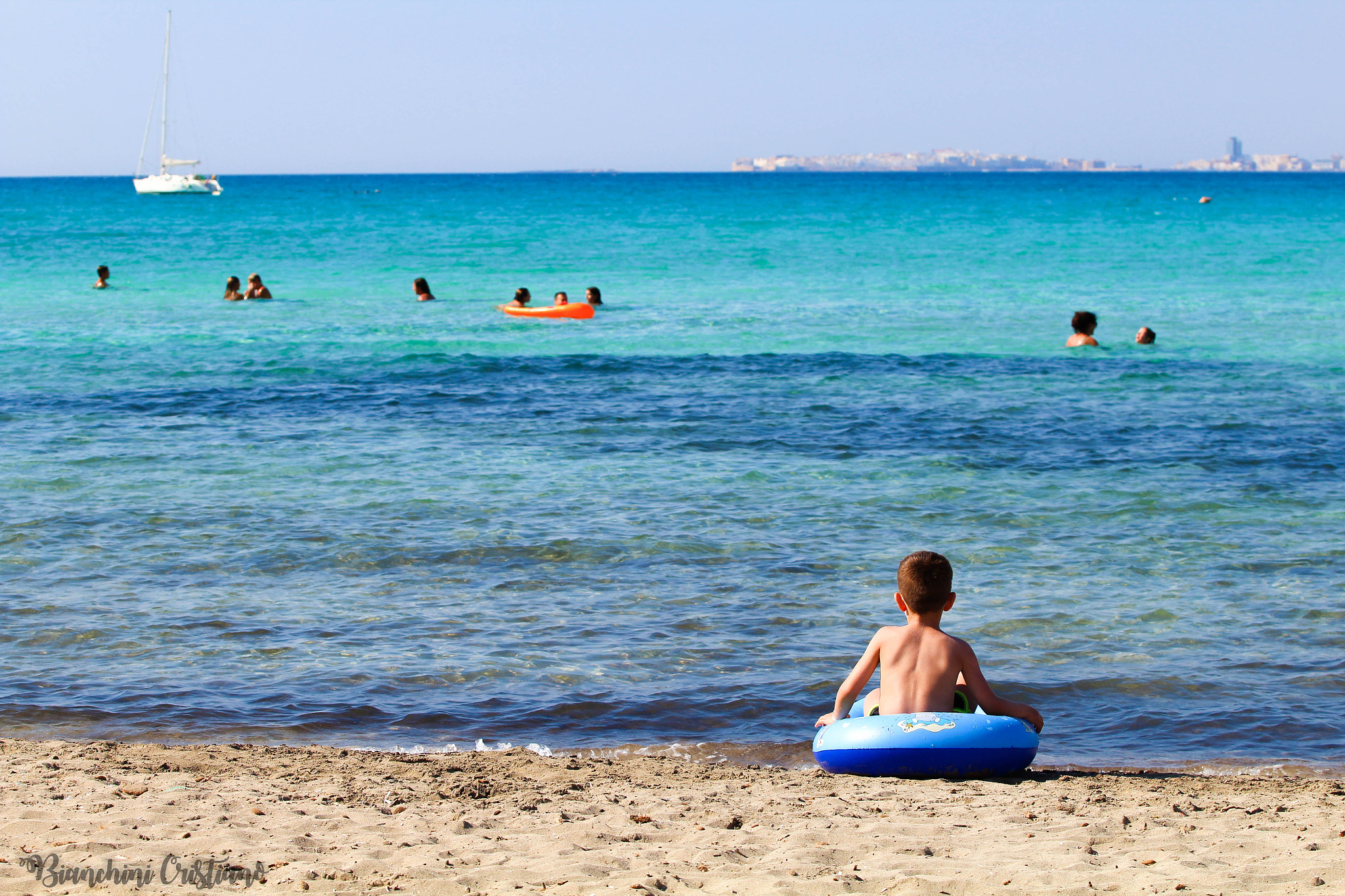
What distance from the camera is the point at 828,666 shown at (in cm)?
744

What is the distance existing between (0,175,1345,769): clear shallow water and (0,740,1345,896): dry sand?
652 mm

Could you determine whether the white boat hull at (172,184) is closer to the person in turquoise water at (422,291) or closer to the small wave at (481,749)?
→ the person in turquoise water at (422,291)

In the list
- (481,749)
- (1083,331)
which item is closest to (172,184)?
(1083,331)

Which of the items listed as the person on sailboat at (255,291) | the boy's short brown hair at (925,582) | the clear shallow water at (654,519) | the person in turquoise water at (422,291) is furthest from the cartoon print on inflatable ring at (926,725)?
the person on sailboat at (255,291)

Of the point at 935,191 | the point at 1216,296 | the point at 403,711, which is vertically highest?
the point at 935,191

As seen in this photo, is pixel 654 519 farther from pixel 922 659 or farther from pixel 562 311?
pixel 562 311

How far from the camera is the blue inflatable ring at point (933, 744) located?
5539mm

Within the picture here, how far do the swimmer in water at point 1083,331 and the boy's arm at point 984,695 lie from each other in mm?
15875

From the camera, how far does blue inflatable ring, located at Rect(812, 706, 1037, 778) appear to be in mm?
5539

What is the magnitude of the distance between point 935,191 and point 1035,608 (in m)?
112

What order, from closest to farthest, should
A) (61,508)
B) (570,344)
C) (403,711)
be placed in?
(403,711) → (61,508) → (570,344)

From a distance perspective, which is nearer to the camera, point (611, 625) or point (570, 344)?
point (611, 625)

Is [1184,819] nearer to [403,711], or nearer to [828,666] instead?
[828,666]

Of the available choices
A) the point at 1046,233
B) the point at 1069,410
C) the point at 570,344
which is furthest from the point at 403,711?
the point at 1046,233
